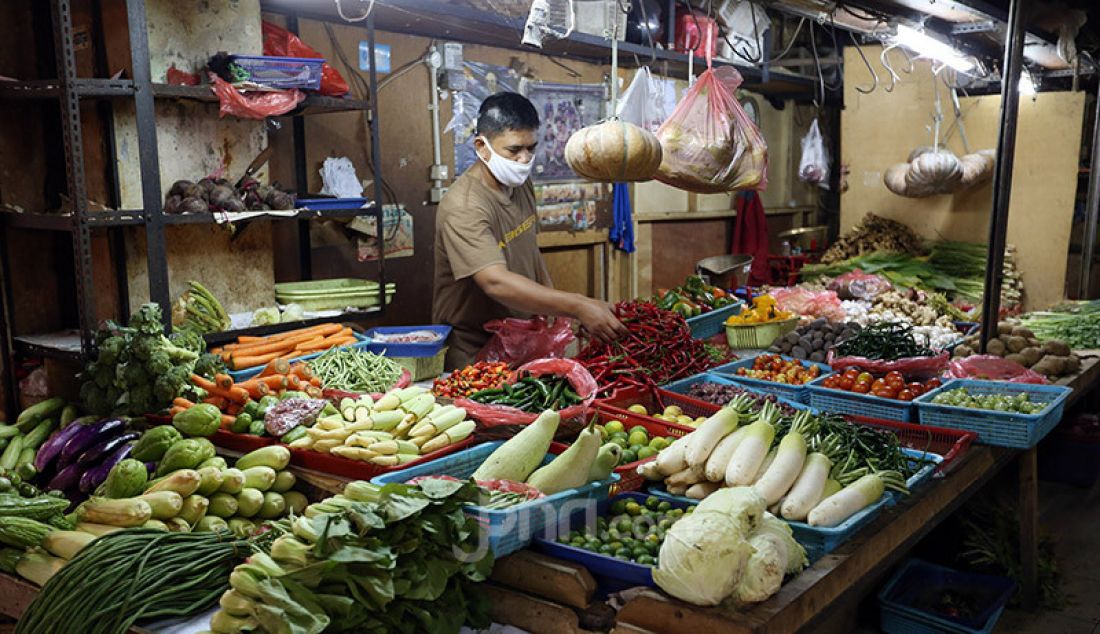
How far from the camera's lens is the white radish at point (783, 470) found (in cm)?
253

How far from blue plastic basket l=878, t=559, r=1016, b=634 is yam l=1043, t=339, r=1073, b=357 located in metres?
1.46

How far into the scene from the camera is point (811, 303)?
6.50 metres

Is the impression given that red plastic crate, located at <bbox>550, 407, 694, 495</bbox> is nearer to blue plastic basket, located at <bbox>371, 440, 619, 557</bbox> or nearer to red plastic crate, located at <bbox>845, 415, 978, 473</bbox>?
blue plastic basket, located at <bbox>371, 440, 619, 557</bbox>

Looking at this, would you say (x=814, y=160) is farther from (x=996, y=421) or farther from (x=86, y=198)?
(x=86, y=198)

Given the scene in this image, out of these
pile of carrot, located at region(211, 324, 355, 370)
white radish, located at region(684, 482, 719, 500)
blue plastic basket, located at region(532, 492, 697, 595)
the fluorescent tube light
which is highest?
the fluorescent tube light

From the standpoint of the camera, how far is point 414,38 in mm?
5836

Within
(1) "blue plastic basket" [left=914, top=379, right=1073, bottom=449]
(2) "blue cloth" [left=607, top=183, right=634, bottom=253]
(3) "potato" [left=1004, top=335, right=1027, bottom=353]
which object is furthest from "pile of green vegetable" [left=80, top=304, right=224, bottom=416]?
(2) "blue cloth" [left=607, top=183, right=634, bottom=253]

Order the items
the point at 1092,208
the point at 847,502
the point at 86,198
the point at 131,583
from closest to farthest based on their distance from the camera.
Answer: the point at 131,583 < the point at 847,502 < the point at 86,198 < the point at 1092,208

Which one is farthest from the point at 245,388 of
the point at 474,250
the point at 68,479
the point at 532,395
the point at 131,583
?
the point at 474,250

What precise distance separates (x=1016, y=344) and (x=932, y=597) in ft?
5.27

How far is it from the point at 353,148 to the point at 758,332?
8.95 ft

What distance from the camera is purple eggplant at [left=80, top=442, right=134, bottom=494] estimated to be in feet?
9.70

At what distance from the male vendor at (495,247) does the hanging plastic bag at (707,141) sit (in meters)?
0.68

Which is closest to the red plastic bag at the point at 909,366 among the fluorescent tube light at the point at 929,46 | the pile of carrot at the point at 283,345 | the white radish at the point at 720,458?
the white radish at the point at 720,458
